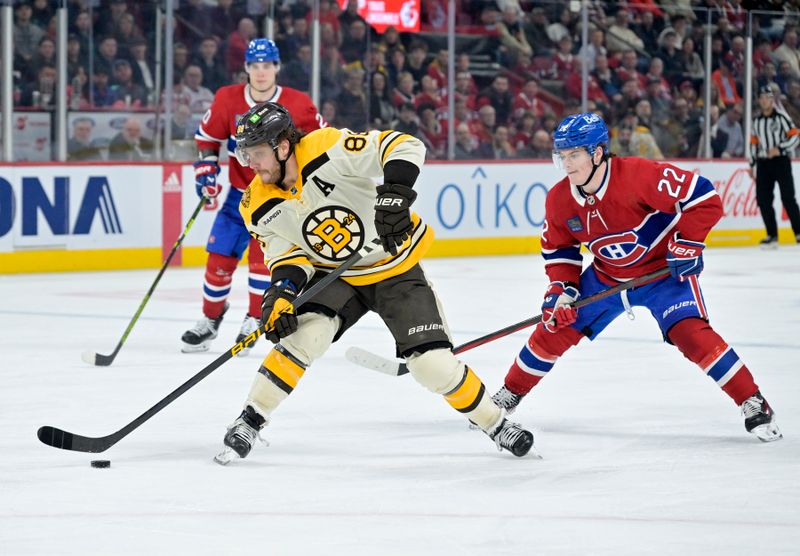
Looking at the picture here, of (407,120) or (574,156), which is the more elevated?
(574,156)

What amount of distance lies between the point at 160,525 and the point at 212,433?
1087 millimetres

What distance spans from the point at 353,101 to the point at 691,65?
3.19m

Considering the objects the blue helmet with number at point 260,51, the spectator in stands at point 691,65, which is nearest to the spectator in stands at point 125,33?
the blue helmet with number at point 260,51

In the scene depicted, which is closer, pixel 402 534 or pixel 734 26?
pixel 402 534

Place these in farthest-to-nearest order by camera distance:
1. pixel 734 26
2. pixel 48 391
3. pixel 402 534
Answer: pixel 734 26, pixel 48 391, pixel 402 534

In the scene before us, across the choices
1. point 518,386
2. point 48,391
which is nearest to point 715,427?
point 518,386

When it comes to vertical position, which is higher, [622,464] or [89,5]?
[89,5]

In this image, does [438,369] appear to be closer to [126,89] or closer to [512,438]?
[512,438]

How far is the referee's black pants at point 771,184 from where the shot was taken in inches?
431

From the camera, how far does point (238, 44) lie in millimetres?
9508

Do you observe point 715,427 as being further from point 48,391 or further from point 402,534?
point 48,391

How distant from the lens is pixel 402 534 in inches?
113

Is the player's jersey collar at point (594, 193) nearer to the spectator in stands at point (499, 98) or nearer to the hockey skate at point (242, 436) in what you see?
the hockey skate at point (242, 436)

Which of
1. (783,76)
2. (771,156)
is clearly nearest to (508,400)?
(771,156)
